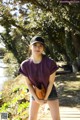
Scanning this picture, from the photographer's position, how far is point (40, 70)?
369 centimetres

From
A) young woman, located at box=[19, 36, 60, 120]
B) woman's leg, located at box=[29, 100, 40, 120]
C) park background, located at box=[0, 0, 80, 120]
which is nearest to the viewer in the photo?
young woman, located at box=[19, 36, 60, 120]

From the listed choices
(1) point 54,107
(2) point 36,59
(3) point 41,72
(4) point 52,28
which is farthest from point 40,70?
(4) point 52,28

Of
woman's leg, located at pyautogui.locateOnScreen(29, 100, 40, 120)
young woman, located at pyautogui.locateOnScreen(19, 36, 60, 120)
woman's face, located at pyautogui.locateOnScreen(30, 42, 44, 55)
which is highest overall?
woman's face, located at pyautogui.locateOnScreen(30, 42, 44, 55)

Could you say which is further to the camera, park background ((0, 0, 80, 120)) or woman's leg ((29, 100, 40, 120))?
park background ((0, 0, 80, 120))

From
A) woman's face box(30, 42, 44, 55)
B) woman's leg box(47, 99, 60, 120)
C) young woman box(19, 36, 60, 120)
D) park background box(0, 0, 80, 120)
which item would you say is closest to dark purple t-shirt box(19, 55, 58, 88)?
young woman box(19, 36, 60, 120)

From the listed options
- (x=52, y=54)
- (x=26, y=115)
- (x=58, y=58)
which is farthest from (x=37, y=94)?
(x=58, y=58)

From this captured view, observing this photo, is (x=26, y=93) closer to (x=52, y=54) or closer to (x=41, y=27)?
(x=41, y=27)

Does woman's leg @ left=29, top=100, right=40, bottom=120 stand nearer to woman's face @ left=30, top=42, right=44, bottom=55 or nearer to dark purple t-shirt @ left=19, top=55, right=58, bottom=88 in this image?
dark purple t-shirt @ left=19, top=55, right=58, bottom=88

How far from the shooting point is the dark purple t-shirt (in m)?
3.68

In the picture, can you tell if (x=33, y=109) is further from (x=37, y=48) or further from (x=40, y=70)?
(x=37, y=48)

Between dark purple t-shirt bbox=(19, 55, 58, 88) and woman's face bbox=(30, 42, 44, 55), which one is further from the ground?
woman's face bbox=(30, 42, 44, 55)

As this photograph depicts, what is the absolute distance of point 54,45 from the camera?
715 inches

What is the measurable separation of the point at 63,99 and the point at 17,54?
2326 cm

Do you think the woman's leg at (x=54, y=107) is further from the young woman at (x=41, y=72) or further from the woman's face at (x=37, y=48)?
the woman's face at (x=37, y=48)
